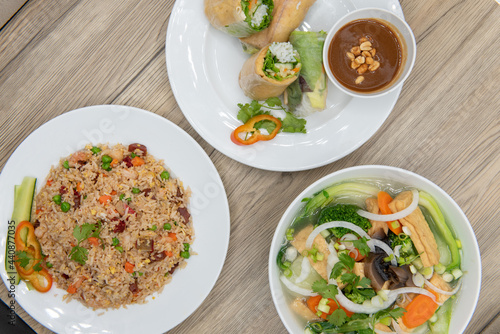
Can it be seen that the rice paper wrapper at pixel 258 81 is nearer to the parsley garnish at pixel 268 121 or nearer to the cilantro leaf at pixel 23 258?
the parsley garnish at pixel 268 121

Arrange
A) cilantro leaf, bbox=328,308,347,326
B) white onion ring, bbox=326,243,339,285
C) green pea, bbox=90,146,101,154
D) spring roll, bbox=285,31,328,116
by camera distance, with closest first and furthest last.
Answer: cilantro leaf, bbox=328,308,347,326 → white onion ring, bbox=326,243,339,285 → spring roll, bbox=285,31,328,116 → green pea, bbox=90,146,101,154

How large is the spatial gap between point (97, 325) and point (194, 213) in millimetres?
884

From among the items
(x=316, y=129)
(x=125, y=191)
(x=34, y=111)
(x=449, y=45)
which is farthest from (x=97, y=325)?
(x=449, y=45)

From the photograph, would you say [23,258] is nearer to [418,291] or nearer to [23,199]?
[23,199]

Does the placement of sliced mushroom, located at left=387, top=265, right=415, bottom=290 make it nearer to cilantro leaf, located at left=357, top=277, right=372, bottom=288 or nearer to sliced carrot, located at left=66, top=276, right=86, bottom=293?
cilantro leaf, located at left=357, top=277, right=372, bottom=288

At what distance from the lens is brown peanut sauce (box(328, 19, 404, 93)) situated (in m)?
2.08

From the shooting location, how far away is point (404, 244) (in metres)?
2.01

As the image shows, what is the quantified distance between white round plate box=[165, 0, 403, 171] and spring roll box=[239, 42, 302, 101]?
19cm

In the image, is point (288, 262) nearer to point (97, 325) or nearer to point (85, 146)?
point (97, 325)

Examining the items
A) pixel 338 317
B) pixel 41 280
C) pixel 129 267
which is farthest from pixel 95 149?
pixel 338 317

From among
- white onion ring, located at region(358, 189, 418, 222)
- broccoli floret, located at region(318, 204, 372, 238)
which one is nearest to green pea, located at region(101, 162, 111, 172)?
broccoli floret, located at region(318, 204, 372, 238)

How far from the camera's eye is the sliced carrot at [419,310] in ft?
6.55

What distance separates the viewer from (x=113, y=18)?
2322 millimetres

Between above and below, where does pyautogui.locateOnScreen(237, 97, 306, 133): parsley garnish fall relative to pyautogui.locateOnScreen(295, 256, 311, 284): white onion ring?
above
